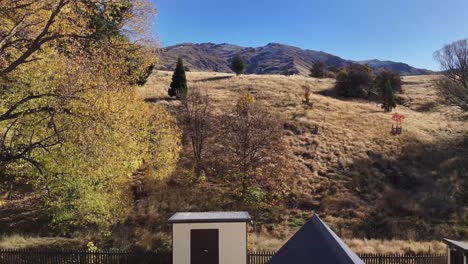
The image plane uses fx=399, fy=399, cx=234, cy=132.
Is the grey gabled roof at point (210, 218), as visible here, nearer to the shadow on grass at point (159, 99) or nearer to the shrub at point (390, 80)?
the shadow on grass at point (159, 99)

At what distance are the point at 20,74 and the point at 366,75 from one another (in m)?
63.1

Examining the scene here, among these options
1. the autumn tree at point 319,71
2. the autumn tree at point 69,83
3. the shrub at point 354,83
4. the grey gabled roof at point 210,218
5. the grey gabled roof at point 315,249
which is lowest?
the grey gabled roof at point 210,218

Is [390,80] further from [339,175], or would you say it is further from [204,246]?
[204,246]

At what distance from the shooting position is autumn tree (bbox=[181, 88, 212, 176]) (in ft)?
122

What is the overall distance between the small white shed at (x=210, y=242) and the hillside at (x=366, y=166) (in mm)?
9738

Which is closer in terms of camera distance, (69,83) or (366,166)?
(69,83)

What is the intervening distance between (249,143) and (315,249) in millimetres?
22799

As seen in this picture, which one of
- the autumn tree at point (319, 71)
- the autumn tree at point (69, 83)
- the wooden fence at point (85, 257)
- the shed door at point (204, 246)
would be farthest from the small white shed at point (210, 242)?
the autumn tree at point (319, 71)

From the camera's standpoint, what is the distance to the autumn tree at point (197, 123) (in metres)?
37.2

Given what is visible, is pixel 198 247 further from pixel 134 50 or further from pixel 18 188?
pixel 18 188

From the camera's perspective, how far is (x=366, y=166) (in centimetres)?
3988

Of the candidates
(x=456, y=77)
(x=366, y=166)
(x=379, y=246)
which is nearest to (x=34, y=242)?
(x=379, y=246)

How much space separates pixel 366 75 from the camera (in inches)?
2736

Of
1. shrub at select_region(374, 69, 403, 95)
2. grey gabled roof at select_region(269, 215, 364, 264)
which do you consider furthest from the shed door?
shrub at select_region(374, 69, 403, 95)
